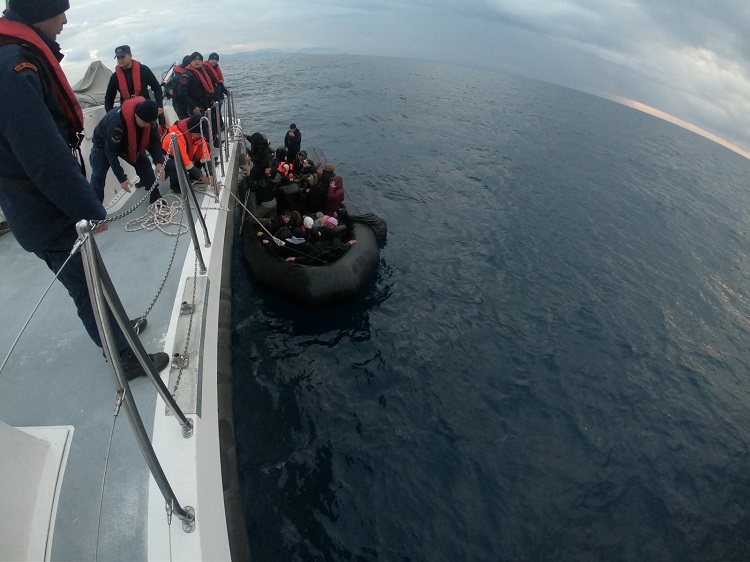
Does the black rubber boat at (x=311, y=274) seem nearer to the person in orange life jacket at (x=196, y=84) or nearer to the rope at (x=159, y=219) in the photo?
the rope at (x=159, y=219)

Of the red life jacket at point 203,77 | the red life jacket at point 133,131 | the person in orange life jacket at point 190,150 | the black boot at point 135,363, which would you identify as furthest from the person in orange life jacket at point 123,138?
the red life jacket at point 203,77

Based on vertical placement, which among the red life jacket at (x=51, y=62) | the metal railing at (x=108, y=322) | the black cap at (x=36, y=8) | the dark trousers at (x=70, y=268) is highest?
the black cap at (x=36, y=8)

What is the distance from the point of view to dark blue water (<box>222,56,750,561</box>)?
5.31 meters

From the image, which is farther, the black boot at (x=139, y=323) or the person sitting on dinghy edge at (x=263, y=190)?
the person sitting on dinghy edge at (x=263, y=190)

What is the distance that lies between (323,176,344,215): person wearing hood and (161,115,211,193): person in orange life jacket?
2.96m

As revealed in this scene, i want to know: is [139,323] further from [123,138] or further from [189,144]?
[189,144]

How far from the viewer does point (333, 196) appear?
9289 millimetres

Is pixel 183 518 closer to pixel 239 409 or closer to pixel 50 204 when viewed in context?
pixel 50 204

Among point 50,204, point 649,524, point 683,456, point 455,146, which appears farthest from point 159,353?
point 455,146

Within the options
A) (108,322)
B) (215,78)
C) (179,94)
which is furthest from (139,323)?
(215,78)

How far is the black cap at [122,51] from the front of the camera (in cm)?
688

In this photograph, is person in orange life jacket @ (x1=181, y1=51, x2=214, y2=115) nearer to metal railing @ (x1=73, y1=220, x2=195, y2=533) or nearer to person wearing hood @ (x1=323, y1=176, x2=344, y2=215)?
person wearing hood @ (x1=323, y1=176, x2=344, y2=215)

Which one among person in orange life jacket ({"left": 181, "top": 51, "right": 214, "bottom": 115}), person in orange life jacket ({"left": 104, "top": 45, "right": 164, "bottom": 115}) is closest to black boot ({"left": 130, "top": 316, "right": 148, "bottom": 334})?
person in orange life jacket ({"left": 104, "top": 45, "right": 164, "bottom": 115})

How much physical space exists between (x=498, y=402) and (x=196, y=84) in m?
10.5
